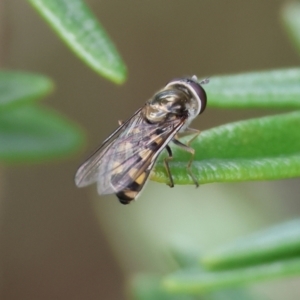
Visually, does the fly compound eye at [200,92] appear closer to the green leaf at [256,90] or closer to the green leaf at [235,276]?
the green leaf at [256,90]

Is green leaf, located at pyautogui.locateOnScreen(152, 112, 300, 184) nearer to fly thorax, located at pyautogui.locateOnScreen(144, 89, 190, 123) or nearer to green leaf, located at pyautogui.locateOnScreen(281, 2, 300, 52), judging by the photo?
fly thorax, located at pyautogui.locateOnScreen(144, 89, 190, 123)

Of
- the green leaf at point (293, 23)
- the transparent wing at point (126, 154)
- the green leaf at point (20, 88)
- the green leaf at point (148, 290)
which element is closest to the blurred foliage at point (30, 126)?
the green leaf at point (20, 88)

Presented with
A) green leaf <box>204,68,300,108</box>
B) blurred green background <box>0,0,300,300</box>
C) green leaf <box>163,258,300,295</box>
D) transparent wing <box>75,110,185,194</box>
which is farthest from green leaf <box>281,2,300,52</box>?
blurred green background <box>0,0,300,300</box>

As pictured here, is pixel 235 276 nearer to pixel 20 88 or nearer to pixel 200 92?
pixel 200 92

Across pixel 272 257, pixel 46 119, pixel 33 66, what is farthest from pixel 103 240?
pixel 272 257

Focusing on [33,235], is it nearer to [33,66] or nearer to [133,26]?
[33,66]
